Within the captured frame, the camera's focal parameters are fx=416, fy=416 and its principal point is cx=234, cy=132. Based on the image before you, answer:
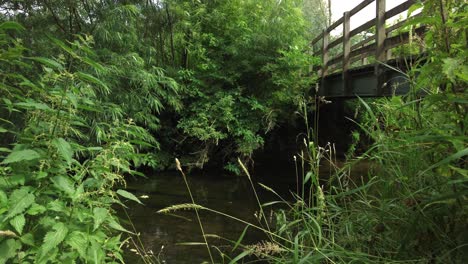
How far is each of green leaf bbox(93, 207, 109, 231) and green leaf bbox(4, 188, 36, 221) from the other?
275 mm

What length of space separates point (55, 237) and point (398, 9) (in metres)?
5.69

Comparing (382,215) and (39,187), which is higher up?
(39,187)

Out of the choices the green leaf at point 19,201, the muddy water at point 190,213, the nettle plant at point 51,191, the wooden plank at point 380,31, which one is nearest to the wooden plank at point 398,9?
the wooden plank at point 380,31

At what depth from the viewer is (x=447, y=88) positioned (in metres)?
1.73

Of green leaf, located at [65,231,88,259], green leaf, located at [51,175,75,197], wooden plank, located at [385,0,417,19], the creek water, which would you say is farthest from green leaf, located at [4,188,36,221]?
wooden plank, located at [385,0,417,19]

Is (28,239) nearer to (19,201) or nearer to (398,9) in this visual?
(19,201)

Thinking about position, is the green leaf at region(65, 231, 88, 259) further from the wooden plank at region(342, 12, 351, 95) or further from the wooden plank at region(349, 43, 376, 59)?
the wooden plank at region(342, 12, 351, 95)

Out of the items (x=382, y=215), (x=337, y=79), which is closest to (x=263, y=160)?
(x=337, y=79)

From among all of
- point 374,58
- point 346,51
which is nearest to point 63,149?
point 374,58

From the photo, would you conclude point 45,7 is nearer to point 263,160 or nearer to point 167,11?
point 167,11

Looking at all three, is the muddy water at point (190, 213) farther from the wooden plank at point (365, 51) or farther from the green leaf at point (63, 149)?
the wooden plank at point (365, 51)

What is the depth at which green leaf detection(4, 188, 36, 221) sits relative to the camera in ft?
5.72

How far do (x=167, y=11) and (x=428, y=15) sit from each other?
955cm

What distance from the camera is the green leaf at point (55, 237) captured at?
169 centimetres
